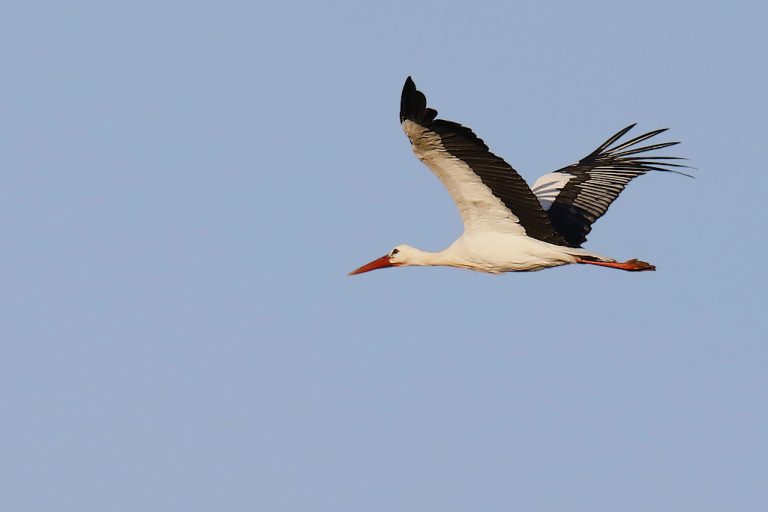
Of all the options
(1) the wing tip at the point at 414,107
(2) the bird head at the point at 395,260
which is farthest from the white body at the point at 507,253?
(1) the wing tip at the point at 414,107

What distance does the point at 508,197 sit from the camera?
56.7ft

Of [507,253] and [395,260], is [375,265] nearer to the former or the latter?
[395,260]

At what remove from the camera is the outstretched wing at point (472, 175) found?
1530 cm

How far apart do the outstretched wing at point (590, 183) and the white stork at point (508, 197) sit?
0.02 m

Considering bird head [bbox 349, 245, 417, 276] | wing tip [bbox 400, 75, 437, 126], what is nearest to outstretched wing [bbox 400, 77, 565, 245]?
wing tip [bbox 400, 75, 437, 126]

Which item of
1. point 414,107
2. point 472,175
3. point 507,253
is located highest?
point 414,107

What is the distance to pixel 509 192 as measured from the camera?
56.1 feet

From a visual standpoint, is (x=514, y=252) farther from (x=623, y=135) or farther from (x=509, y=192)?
(x=623, y=135)

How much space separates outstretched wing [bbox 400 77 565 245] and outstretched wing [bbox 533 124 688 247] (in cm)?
227

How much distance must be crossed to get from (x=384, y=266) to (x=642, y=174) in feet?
15.4

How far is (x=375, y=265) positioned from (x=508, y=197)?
4.12 metres

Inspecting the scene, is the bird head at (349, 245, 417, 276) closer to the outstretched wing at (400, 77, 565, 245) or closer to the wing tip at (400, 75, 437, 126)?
the outstretched wing at (400, 77, 565, 245)

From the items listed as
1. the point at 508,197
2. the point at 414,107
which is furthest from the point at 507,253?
the point at 414,107

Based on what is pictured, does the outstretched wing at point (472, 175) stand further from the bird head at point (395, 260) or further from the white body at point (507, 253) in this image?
the bird head at point (395, 260)
